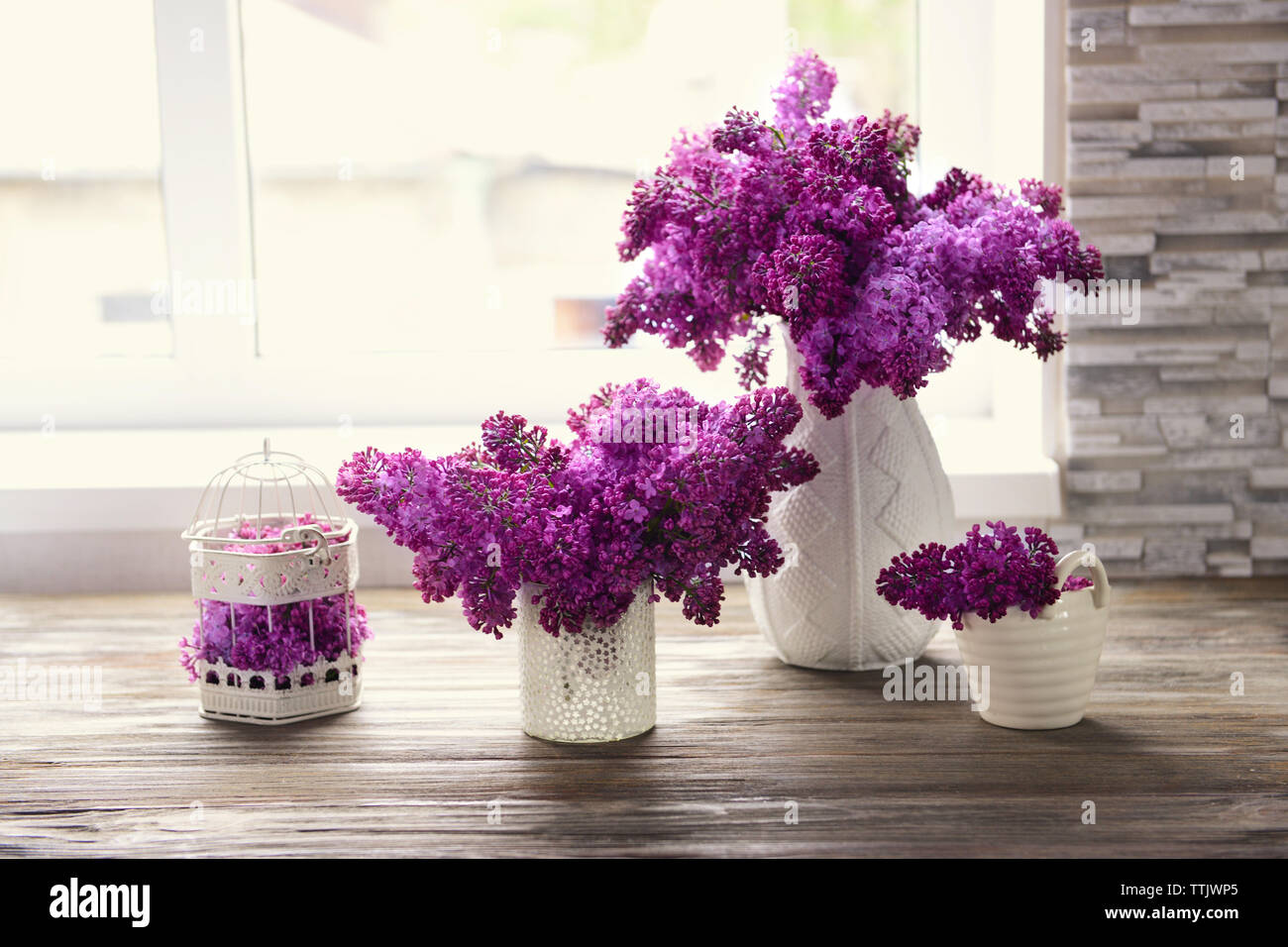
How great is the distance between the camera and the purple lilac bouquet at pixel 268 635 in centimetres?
115

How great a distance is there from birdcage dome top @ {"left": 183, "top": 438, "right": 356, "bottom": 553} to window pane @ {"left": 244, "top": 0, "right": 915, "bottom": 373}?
1.18 feet

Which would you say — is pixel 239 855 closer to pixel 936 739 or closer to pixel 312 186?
pixel 936 739

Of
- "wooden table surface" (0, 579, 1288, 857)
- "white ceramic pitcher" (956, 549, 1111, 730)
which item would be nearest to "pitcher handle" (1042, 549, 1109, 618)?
"white ceramic pitcher" (956, 549, 1111, 730)

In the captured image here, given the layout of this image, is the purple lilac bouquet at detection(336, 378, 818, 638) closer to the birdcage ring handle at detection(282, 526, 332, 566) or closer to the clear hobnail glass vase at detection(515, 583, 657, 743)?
the clear hobnail glass vase at detection(515, 583, 657, 743)

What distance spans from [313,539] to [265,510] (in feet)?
1.93

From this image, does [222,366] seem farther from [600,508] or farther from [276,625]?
[600,508]

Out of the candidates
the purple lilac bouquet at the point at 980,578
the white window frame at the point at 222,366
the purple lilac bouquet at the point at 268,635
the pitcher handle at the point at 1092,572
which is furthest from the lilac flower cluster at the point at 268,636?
the white window frame at the point at 222,366

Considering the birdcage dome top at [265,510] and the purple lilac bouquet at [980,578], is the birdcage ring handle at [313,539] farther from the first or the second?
the purple lilac bouquet at [980,578]

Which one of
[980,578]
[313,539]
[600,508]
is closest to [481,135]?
[313,539]

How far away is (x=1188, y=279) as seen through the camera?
1616 millimetres

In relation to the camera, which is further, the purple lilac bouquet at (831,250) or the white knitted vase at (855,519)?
the white knitted vase at (855,519)

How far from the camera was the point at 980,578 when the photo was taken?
3.40 ft

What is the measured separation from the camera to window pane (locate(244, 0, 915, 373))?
1925 mm

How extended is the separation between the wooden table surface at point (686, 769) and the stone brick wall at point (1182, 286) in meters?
0.30
